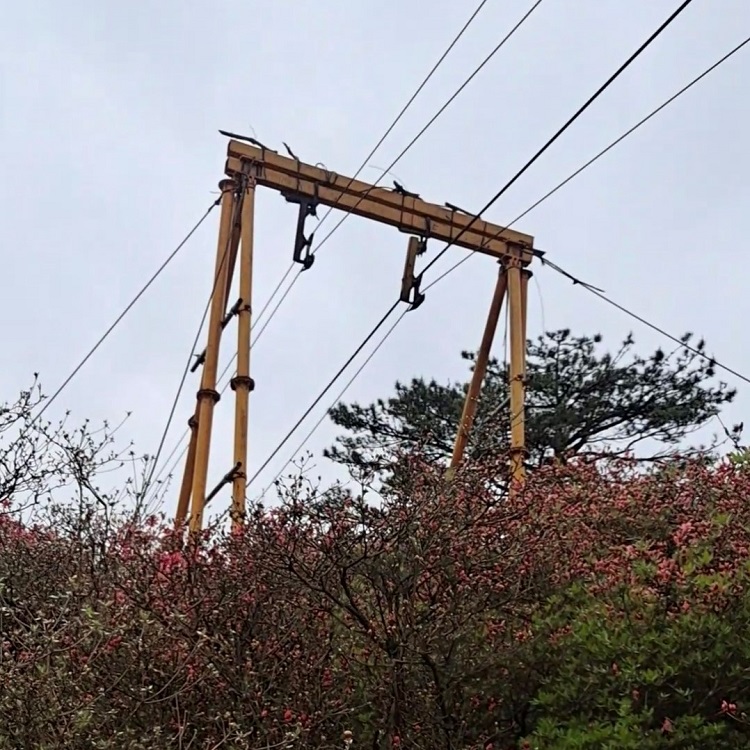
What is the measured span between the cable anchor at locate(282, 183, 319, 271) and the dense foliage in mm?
3661

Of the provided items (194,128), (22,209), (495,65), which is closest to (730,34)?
(495,65)

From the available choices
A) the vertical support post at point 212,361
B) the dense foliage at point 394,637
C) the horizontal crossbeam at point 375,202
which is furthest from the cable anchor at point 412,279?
the dense foliage at point 394,637

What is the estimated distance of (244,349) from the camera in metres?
8.13

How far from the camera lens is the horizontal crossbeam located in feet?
29.1

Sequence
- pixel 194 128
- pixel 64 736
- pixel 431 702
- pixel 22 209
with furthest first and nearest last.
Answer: pixel 22 209
pixel 194 128
pixel 431 702
pixel 64 736

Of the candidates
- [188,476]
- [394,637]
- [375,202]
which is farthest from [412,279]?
[394,637]

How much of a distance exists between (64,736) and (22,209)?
9.57 meters

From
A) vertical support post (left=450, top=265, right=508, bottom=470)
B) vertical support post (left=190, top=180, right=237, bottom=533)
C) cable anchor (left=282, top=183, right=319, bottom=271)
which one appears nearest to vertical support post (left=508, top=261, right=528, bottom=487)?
vertical support post (left=450, top=265, right=508, bottom=470)

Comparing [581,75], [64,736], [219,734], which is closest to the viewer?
[64,736]

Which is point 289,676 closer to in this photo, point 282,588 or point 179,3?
point 282,588

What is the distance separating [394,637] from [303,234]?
4704 mm

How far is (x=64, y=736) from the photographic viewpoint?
4.48 m

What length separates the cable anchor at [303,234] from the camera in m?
9.09

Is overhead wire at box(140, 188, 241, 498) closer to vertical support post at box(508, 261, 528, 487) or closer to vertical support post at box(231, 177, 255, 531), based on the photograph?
vertical support post at box(231, 177, 255, 531)
